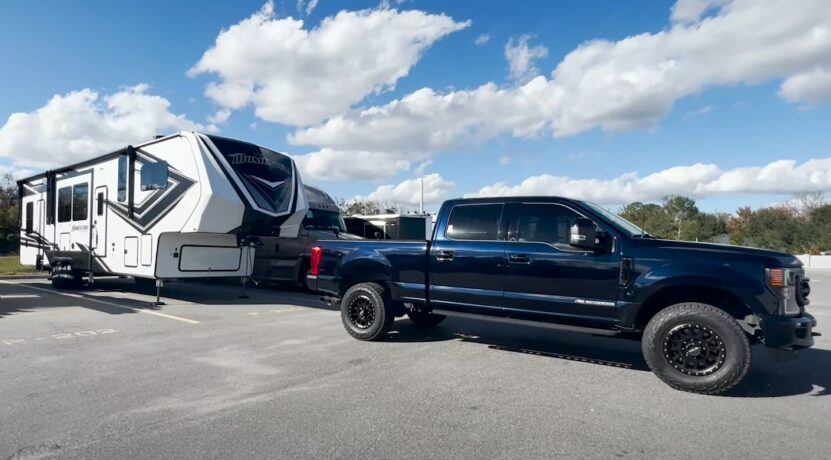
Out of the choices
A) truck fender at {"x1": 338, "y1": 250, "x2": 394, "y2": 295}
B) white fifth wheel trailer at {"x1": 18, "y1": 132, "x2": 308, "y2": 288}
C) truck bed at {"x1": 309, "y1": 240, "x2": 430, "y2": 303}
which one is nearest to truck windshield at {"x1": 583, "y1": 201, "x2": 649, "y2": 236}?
truck bed at {"x1": 309, "y1": 240, "x2": 430, "y2": 303}

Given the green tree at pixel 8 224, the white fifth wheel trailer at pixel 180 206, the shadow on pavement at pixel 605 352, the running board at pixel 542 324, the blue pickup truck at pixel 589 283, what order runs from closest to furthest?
the blue pickup truck at pixel 589 283 < the shadow on pavement at pixel 605 352 < the running board at pixel 542 324 < the white fifth wheel trailer at pixel 180 206 < the green tree at pixel 8 224

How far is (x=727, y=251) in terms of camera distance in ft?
17.5

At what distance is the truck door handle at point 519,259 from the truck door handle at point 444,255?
83 centimetres

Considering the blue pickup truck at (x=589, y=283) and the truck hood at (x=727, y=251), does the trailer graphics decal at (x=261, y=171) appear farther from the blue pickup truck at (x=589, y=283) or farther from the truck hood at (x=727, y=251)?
the truck hood at (x=727, y=251)

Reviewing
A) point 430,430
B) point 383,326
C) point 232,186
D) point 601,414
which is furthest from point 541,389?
point 232,186

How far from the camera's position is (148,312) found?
10234mm

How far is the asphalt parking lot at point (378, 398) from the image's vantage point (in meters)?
3.88

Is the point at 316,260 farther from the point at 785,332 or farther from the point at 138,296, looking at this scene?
the point at 138,296

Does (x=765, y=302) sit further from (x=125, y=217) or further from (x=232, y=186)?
(x=125, y=217)

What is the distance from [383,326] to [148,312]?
18.2ft

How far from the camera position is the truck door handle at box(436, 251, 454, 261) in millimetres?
6920

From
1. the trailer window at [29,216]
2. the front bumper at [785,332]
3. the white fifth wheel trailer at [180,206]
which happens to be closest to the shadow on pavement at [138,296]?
the white fifth wheel trailer at [180,206]

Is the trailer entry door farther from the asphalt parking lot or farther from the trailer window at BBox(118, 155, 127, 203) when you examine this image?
the asphalt parking lot

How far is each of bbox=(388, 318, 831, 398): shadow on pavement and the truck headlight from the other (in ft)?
1.60
